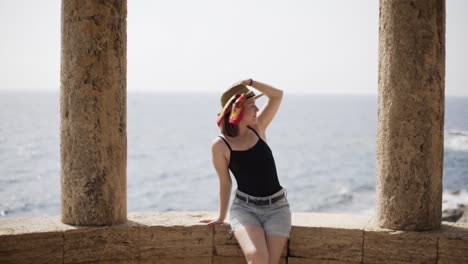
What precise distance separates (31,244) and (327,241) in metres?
2.69

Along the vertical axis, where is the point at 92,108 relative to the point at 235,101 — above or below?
below

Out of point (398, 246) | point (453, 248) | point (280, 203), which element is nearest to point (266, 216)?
point (280, 203)

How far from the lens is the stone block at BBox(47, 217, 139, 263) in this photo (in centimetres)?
567

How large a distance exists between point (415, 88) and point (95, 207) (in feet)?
10.1

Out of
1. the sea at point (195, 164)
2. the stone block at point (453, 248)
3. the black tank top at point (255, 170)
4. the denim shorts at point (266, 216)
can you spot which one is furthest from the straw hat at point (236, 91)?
the sea at point (195, 164)

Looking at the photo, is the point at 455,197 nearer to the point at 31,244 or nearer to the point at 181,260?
the point at 181,260

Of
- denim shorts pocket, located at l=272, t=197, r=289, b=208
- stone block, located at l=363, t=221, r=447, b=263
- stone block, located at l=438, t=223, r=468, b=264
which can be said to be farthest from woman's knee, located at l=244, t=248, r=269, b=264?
stone block, located at l=438, t=223, r=468, b=264

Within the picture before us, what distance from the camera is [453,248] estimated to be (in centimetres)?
558

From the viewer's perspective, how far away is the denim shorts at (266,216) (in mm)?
5301

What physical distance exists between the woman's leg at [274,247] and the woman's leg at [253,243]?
→ 0.07 meters

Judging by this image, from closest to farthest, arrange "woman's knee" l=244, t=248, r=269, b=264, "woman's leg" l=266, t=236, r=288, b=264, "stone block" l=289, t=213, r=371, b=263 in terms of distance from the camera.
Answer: "woman's knee" l=244, t=248, r=269, b=264, "woman's leg" l=266, t=236, r=288, b=264, "stone block" l=289, t=213, r=371, b=263

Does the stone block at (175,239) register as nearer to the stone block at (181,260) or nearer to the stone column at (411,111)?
the stone block at (181,260)

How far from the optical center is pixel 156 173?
2276 inches

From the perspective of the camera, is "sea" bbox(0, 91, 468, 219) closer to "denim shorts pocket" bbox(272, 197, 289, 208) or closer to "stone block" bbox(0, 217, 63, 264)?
"denim shorts pocket" bbox(272, 197, 289, 208)
